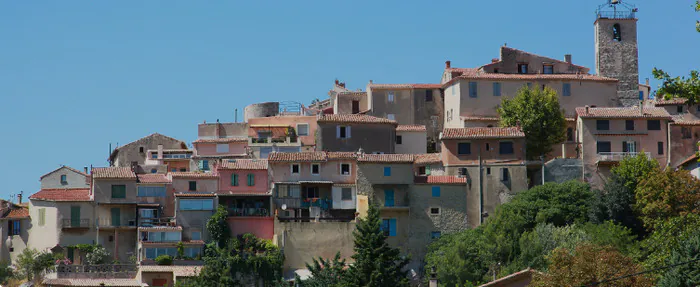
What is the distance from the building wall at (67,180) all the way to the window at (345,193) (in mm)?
17972

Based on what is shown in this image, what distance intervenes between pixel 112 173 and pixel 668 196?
100 ft

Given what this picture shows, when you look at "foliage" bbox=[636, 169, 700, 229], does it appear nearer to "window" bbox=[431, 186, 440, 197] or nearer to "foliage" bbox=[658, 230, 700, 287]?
"window" bbox=[431, 186, 440, 197]

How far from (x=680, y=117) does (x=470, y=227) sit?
1749 cm

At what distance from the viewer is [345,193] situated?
239 ft

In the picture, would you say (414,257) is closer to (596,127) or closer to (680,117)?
(596,127)

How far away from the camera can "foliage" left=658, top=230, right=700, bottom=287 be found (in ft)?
148

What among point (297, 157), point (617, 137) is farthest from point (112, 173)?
point (617, 137)

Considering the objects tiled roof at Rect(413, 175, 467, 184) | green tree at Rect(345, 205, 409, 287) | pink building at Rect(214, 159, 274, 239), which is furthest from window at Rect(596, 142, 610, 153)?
pink building at Rect(214, 159, 274, 239)

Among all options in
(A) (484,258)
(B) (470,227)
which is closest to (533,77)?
(B) (470,227)

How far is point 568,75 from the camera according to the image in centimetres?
8388

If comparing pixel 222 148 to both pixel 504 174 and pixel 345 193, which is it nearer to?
pixel 345 193

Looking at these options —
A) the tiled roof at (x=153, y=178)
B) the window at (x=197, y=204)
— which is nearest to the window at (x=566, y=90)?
the window at (x=197, y=204)

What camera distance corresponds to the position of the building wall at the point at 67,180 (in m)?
81.6

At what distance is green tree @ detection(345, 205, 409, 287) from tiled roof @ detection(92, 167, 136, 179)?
57.2ft
